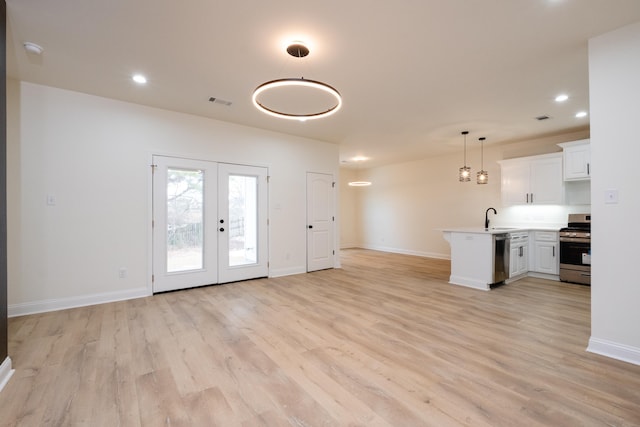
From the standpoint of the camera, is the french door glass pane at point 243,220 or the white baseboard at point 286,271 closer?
the french door glass pane at point 243,220

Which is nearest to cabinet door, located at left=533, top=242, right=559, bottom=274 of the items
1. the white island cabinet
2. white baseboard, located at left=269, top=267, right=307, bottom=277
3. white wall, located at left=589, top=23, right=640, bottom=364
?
the white island cabinet

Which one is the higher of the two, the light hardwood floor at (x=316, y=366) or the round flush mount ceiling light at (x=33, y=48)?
the round flush mount ceiling light at (x=33, y=48)

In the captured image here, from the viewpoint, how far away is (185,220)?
482 cm

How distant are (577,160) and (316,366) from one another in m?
6.09

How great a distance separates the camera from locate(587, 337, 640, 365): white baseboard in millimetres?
2449

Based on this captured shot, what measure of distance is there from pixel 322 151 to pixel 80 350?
5238mm

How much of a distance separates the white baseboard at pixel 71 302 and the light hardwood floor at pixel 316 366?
0.21 metres

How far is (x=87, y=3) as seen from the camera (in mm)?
2354

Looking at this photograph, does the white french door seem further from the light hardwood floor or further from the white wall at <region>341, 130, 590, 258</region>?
the white wall at <region>341, 130, 590, 258</region>

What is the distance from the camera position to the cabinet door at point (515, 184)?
6.21 m

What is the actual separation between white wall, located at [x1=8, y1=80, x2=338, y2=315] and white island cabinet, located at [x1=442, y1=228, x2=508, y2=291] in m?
4.63

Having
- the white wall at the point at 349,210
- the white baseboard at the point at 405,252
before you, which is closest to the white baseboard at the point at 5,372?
the white baseboard at the point at 405,252

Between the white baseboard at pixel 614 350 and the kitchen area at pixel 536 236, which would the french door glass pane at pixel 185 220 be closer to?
the kitchen area at pixel 536 236

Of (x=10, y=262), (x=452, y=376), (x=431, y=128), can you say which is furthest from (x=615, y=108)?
(x=10, y=262)
